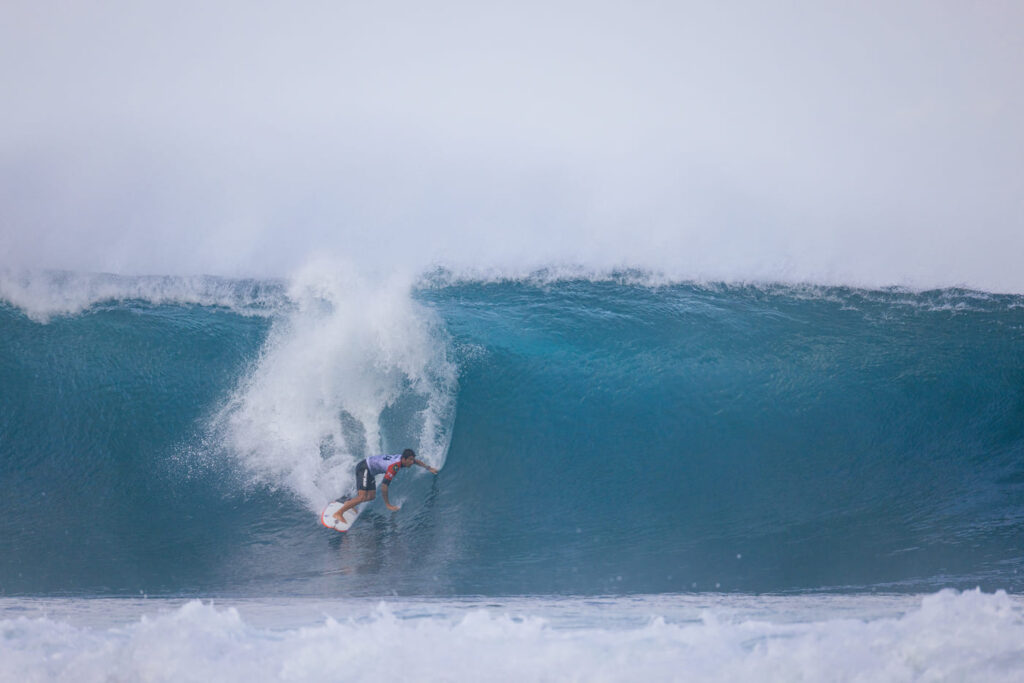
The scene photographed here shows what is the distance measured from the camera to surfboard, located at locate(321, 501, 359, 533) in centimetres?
635

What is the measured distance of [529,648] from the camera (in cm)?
482

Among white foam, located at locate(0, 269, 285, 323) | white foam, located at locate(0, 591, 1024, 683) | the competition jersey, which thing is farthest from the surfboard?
white foam, located at locate(0, 269, 285, 323)

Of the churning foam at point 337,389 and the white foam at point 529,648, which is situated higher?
the churning foam at point 337,389

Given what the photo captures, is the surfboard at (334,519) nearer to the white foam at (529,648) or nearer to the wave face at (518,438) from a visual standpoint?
the wave face at (518,438)

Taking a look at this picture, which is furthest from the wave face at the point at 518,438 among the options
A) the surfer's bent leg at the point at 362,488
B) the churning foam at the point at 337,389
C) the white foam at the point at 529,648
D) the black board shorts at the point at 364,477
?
the white foam at the point at 529,648

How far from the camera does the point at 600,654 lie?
4785 mm

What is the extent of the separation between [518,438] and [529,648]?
3.01 metres

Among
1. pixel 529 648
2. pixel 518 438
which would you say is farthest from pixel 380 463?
pixel 529 648

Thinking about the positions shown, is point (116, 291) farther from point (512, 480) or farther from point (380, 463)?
point (512, 480)

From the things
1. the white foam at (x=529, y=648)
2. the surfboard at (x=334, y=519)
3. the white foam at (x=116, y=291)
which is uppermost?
the white foam at (x=116, y=291)

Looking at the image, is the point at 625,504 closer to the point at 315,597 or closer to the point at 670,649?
the point at 670,649

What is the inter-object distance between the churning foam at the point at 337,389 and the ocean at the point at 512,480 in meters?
0.04

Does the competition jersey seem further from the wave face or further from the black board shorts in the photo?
the wave face

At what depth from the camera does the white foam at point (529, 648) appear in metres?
4.59
